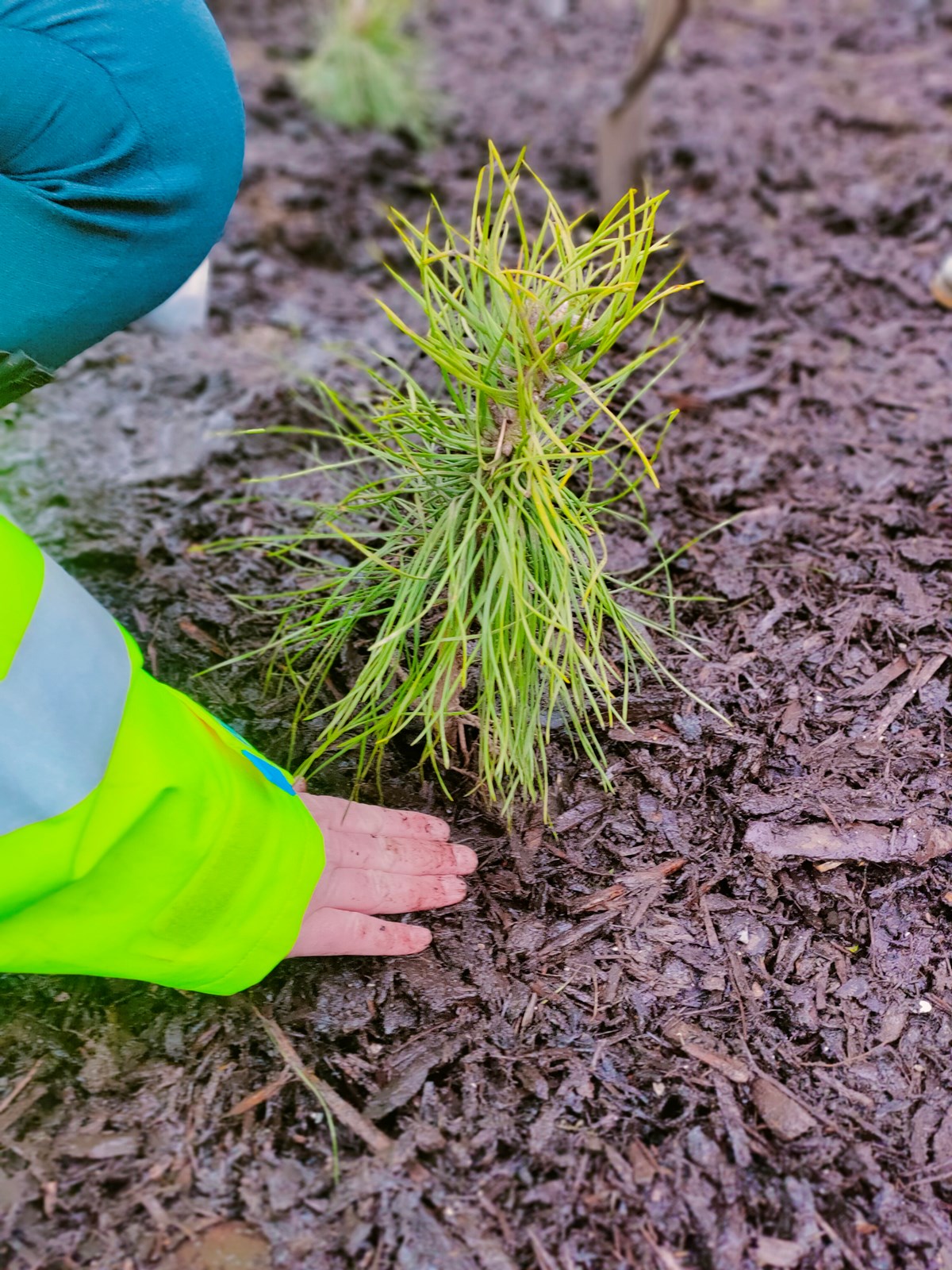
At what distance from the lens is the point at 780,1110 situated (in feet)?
3.82

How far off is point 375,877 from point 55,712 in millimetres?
494

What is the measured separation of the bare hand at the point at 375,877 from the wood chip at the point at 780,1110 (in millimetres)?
441

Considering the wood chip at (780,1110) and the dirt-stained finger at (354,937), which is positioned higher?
the dirt-stained finger at (354,937)

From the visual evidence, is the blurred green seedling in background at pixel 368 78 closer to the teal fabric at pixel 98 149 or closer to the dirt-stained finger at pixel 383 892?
the teal fabric at pixel 98 149

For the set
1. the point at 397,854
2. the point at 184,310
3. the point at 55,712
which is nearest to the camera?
the point at 55,712

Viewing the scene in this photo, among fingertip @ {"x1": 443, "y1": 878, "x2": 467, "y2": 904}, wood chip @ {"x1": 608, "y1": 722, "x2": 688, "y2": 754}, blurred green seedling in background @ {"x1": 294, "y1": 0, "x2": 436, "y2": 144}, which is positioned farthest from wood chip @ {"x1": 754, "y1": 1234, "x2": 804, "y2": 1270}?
blurred green seedling in background @ {"x1": 294, "y1": 0, "x2": 436, "y2": 144}

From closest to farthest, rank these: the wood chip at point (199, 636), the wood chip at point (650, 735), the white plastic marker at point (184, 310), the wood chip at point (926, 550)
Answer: the wood chip at point (650, 735), the wood chip at point (199, 636), the wood chip at point (926, 550), the white plastic marker at point (184, 310)

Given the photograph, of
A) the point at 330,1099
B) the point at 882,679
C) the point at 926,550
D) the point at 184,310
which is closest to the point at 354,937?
the point at 330,1099

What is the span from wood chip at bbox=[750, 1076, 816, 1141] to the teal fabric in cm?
126

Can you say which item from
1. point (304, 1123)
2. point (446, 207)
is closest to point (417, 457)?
point (304, 1123)

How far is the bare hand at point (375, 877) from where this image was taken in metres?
1.25

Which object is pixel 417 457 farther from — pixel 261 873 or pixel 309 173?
pixel 309 173

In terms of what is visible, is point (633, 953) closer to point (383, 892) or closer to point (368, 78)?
point (383, 892)

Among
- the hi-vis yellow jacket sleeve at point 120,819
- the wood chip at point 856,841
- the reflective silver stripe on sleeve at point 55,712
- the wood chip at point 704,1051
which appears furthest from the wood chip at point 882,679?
the reflective silver stripe on sleeve at point 55,712
